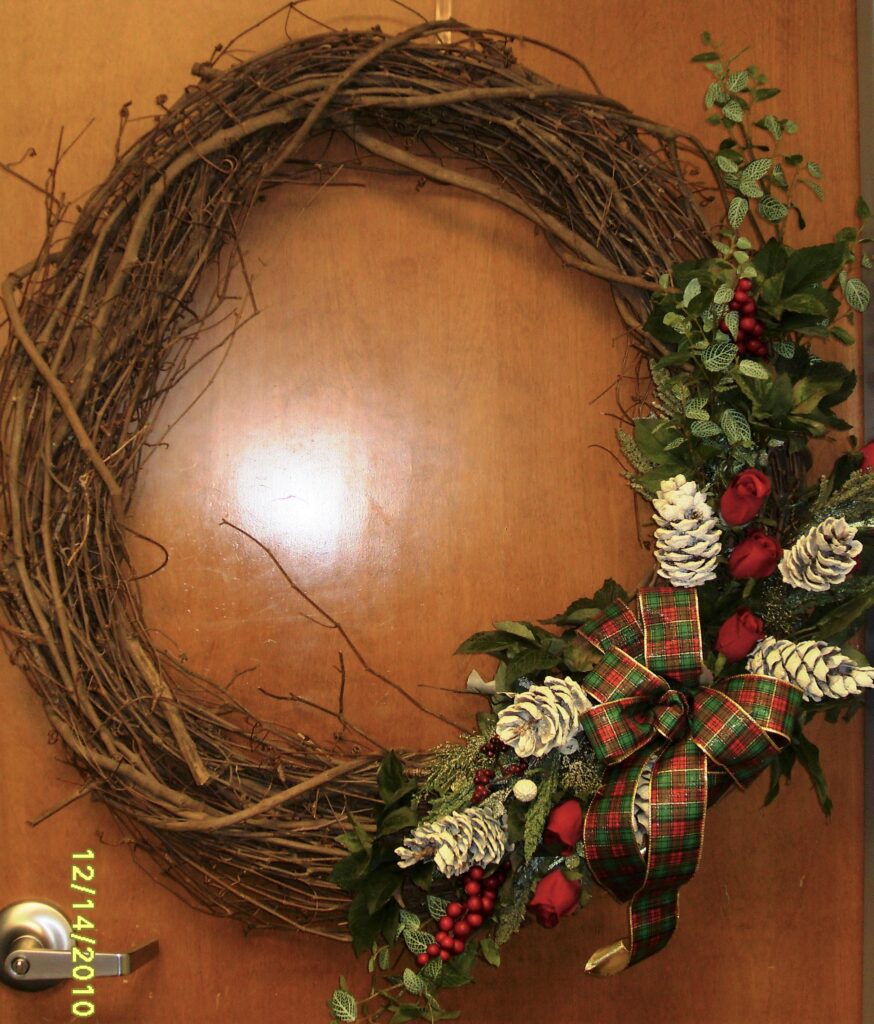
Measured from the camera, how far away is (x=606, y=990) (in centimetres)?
124

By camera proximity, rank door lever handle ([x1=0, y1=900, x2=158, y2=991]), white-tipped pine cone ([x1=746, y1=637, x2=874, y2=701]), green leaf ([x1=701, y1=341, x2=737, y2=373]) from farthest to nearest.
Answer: door lever handle ([x1=0, y1=900, x2=158, y2=991]) < green leaf ([x1=701, y1=341, x2=737, y2=373]) < white-tipped pine cone ([x1=746, y1=637, x2=874, y2=701])

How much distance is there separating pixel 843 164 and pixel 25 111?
40.7 inches

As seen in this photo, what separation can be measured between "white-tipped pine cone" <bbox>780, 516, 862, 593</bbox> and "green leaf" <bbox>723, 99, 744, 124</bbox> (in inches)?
18.0

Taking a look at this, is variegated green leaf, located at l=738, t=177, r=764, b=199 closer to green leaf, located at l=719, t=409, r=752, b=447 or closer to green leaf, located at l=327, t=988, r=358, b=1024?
green leaf, located at l=719, t=409, r=752, b=447

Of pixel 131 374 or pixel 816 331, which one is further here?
pixel 131 374

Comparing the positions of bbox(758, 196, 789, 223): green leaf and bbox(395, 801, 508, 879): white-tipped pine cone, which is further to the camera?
bbox(758, 196, 789, 223): green leaf

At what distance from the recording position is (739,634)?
0.98 m

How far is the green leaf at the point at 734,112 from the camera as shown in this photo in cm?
108

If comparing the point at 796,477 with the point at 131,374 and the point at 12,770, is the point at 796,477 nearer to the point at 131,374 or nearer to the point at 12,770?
the point at 131,374

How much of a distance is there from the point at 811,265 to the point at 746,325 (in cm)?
9

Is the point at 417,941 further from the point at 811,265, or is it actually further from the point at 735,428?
the point at 811,265

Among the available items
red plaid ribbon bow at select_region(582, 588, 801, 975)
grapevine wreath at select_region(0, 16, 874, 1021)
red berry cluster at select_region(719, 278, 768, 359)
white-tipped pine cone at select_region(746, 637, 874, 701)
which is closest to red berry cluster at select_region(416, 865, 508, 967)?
grapevine wreath at select_region(0, 16, 874, 1021)

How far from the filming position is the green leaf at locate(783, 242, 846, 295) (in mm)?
1008

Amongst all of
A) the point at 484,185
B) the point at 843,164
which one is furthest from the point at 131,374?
the point at 843,164
